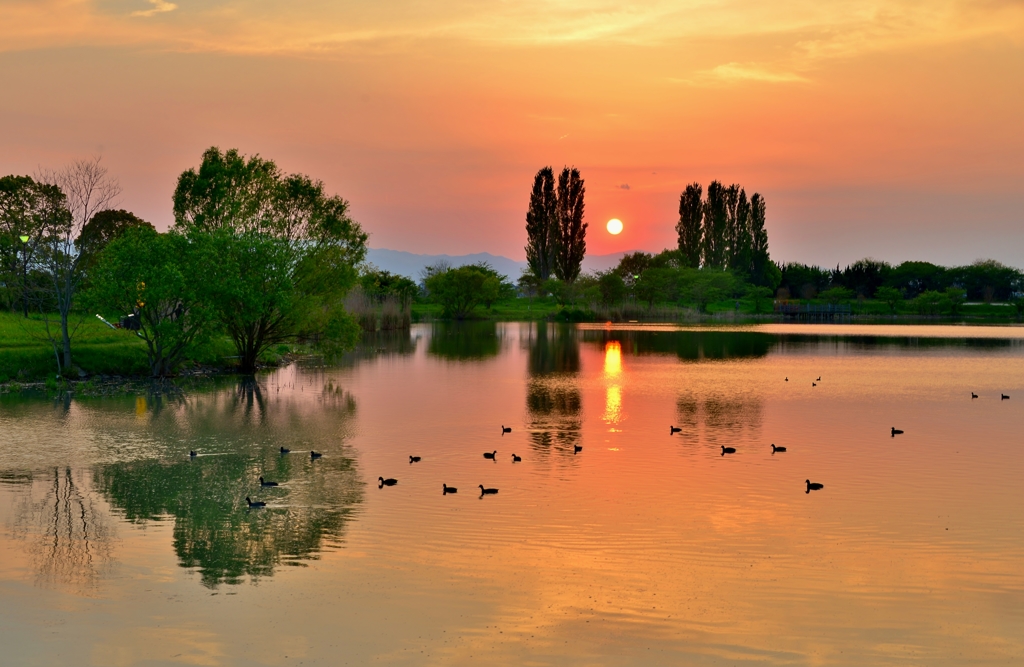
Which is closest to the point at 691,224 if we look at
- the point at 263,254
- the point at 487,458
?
the point at 263,254

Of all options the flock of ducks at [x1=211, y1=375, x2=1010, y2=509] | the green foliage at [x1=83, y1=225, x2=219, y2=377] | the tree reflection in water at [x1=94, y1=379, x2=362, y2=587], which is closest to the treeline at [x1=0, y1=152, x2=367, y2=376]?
the green foliage at [x1=83, y1=225, x2=219, y2=377]

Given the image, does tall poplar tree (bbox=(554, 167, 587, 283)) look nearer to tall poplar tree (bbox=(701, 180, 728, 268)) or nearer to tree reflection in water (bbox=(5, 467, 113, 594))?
tall poplar tree (bbox=(701, 180, 728, 268))

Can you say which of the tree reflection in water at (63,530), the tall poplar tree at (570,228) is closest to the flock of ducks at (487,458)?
the tree reflection in water at (63,530)

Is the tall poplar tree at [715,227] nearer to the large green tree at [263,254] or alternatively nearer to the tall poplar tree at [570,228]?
the tall poplar tree at [570,228]

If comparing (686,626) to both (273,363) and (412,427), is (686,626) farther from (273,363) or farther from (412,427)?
(273,363)

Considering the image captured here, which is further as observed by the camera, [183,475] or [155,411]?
[155,411]

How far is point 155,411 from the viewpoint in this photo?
40.1 metres

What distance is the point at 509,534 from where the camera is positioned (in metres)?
20.6

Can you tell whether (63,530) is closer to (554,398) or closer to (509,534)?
(509,534)

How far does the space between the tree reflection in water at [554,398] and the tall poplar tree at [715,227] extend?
10513 cm

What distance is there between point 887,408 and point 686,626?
32372mm

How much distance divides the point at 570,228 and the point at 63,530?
537ft

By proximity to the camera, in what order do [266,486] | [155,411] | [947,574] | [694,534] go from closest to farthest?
1. [947,574]
2. [694,534]
3. [266,486]
4. [155,411]

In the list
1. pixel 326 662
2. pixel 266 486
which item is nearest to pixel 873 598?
pixel 326 662
